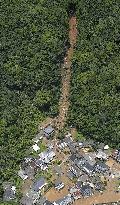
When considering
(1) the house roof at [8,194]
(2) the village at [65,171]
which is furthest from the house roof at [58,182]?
(1) the house roof at [8,194]

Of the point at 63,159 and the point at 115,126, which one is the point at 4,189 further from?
the point at 115,126

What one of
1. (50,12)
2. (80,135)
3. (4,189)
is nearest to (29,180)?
(4,189)

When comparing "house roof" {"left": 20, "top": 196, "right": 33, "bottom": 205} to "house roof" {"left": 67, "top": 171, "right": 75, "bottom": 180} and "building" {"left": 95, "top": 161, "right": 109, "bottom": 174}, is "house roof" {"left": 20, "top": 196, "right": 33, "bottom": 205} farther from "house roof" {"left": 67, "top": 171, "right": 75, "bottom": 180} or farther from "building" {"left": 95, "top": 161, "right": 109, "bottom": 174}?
"building" {"left": 95, "top": 161, "right": 109, "bottom": 174}

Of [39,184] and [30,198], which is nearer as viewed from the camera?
[30,198]

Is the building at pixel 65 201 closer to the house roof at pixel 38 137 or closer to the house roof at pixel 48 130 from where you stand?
the house roof at pixel 38 137

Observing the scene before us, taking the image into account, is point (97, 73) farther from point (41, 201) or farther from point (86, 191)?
point (41, 201)

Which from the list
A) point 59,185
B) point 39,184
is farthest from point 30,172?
point 59,185
